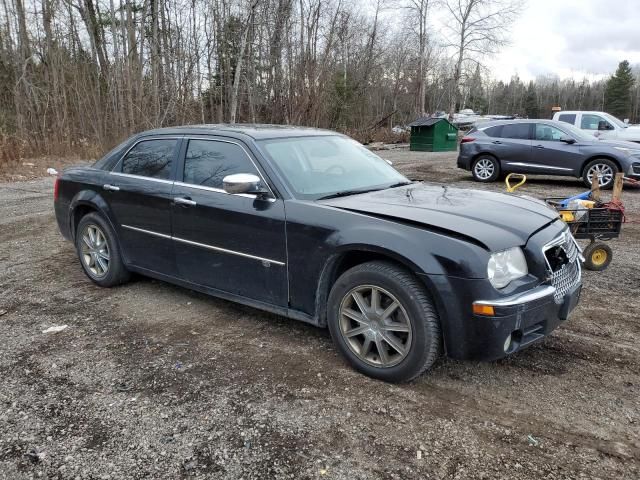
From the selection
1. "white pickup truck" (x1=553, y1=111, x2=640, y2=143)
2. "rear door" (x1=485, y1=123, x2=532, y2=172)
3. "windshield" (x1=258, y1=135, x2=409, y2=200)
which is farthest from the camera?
"white pickup truck" (x1=553, y1=111, x2=640, y2=143)

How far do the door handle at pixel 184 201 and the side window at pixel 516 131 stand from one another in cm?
1045

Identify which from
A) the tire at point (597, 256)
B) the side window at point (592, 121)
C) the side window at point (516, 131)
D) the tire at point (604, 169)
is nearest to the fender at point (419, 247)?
the tire at point (597, 256)

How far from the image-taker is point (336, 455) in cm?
256

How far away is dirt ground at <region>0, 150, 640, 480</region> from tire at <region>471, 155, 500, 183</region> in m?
8.76

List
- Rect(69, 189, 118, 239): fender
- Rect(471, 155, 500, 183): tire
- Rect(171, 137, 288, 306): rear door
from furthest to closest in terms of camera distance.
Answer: Rect(471, 155, 500, 183): tire → Rect(69, 189, 118, 239): fender → Rect(171, 137, 288, 306): rear door

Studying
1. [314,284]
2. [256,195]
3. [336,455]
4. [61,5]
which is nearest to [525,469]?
[336,455]

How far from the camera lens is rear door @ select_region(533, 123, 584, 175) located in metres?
11.7

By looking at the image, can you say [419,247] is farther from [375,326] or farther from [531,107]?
[531,107]

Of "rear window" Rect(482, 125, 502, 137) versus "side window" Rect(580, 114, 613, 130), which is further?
"side window" Rect(580, 114, 613, 130)

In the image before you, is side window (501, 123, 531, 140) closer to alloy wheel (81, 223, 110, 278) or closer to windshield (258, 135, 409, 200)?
windshield (258, 135, 409, 200)

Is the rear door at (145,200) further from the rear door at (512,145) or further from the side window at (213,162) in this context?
the rear door at (512,145)

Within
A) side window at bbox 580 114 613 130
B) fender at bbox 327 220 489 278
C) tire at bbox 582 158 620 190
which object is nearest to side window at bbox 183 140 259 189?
fender at bbox 327 220 489 278

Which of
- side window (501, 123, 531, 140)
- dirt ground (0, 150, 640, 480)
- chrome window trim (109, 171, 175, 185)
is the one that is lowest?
dirt ground (0, 150, 640, 480)

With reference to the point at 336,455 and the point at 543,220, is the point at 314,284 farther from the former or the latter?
the point at 543,220
